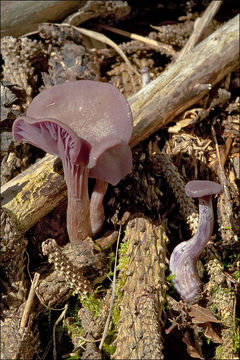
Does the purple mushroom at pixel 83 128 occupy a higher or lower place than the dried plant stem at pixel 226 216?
higher

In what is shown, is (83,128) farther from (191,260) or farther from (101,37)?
(101,37)

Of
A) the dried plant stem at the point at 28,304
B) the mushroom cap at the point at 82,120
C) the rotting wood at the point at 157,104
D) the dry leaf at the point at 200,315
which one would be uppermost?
the mushroom cap at the point at 82,120

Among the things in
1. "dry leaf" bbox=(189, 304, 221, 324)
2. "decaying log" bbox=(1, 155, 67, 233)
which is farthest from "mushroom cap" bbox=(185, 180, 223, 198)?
"decaying log" bbox=(1, 155, 67, 233)

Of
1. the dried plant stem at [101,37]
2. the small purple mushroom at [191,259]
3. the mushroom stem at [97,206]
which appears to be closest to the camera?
the small purple mushroom at [191,259]

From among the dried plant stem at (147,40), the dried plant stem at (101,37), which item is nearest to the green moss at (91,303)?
the dried plant stem at (101,37)

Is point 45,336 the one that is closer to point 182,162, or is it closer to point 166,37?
point 182,162

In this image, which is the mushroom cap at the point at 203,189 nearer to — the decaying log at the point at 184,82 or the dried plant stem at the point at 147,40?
the decaying log at the point at 184,82

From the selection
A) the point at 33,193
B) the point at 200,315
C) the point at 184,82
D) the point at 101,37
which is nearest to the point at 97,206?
the point at 33,193

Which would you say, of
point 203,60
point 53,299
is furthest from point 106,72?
point 53,299
